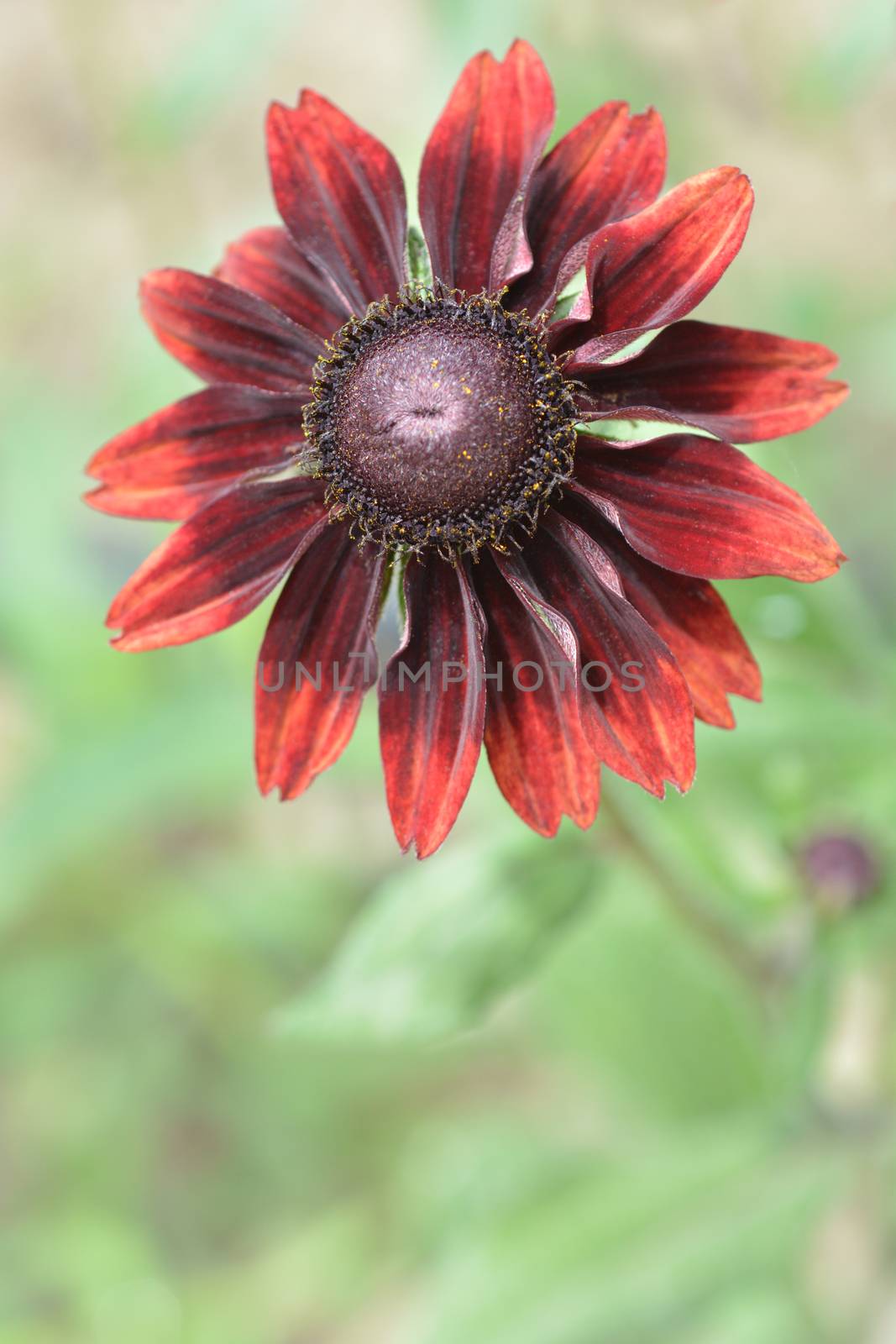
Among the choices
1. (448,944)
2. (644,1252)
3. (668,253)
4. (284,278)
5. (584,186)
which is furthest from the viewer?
(644,1252)

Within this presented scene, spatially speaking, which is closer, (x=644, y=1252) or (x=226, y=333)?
(x=226, y=333)

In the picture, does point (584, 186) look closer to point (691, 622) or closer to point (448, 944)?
point (691, 622)

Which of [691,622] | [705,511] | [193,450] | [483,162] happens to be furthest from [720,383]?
[193,450]

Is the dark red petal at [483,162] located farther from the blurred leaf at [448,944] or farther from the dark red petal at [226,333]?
the blurred leaf at [448,944]

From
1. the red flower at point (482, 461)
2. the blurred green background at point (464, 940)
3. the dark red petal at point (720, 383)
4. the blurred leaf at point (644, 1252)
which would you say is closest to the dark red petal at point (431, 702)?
the red flower at point (482, 461)

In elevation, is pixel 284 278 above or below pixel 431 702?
above

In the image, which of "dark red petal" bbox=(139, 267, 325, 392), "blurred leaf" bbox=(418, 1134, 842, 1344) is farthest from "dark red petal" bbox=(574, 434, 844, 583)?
"blurred leaf" bbox=(418, 1134, 842, 1344)

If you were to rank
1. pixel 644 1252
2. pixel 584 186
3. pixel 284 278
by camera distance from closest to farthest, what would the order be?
pixel 584 186 < pixel 284 278 < pixel 644 1252
